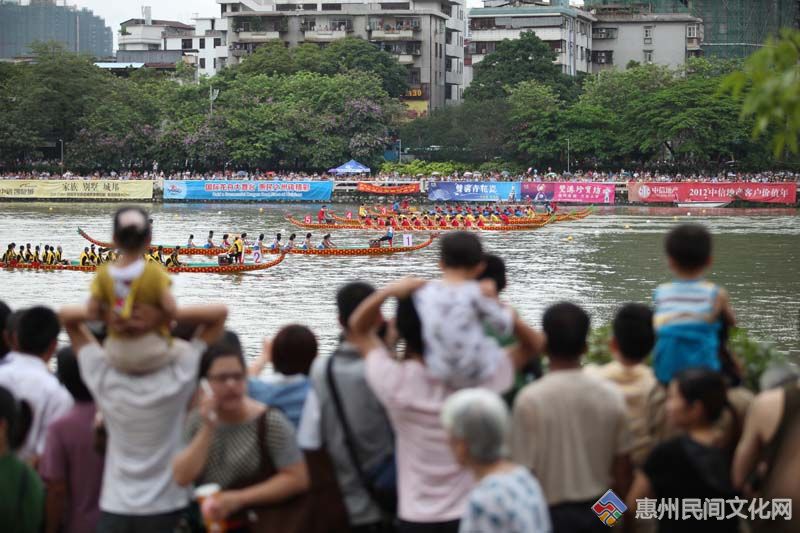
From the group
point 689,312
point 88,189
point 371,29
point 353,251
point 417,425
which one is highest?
point 371,29

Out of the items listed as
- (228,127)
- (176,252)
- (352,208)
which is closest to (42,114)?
(228,127)

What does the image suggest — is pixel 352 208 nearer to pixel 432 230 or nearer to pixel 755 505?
pixel 432 230

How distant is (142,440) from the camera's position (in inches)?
222

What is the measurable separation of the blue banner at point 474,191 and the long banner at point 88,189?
16.5m

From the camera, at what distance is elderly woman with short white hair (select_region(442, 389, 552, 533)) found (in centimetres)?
456

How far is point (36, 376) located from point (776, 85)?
12.5 ft

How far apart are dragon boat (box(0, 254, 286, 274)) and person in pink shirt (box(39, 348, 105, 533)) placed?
2778 cm

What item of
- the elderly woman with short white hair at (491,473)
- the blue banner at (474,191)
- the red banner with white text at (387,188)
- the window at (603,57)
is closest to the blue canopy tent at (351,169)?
the red banner with white text at (387,188)

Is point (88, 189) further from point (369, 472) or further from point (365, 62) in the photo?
point (369, 472)

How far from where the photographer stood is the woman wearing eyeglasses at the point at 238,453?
534 centimetres

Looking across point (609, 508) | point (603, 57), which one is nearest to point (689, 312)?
point (609, 508)

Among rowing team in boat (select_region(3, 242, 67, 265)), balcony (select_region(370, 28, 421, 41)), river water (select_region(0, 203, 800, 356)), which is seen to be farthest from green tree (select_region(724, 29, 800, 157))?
balcony (select_region(370, 28, 421, 41))

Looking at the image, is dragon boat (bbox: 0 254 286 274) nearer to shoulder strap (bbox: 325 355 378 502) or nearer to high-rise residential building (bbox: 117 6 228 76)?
shoulder strap (bbox: 325 355 378 502)

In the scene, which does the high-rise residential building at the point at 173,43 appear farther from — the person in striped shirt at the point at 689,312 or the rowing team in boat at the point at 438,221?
the person in striped shirt at the point at 689,312
